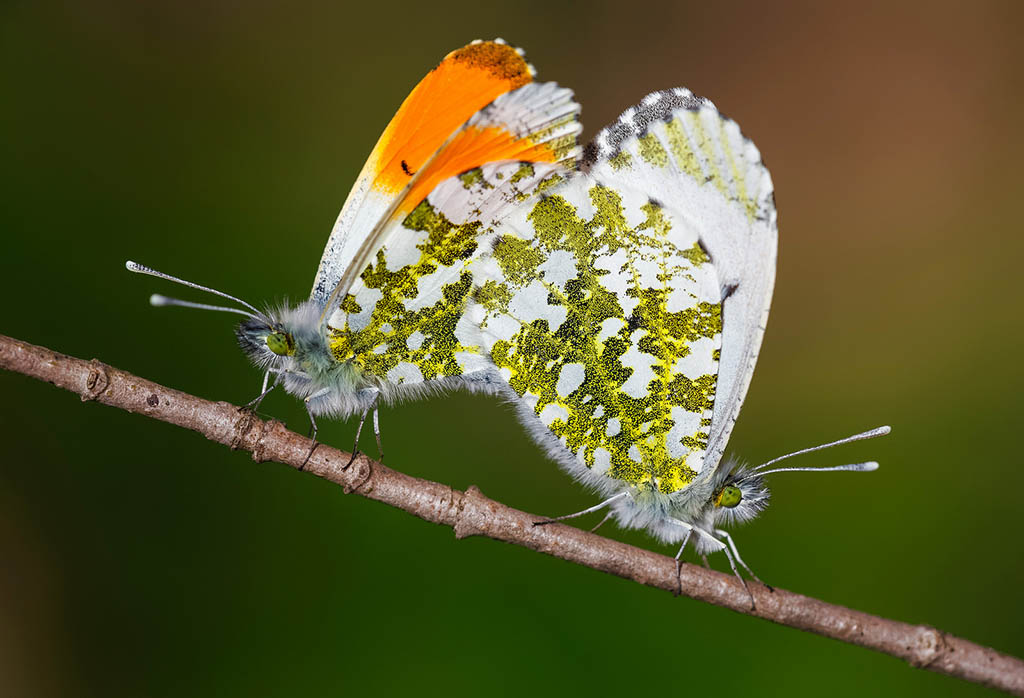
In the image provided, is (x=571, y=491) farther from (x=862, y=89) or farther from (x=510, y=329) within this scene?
(x=862, y=89)

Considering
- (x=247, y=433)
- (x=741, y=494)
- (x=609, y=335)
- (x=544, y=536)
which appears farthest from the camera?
(x=741, y=494)

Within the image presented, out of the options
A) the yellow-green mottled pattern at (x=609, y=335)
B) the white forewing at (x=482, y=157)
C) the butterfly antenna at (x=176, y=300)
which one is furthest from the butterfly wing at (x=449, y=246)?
the butterfly antenna at (x=176, y=300)

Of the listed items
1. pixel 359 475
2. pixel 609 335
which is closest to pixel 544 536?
pixel 359 475

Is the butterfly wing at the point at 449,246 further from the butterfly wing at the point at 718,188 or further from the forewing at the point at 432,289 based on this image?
the butterfly wing at the point at 718,188

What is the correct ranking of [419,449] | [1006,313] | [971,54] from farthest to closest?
[971,54] → [1006,313] → [419,449]

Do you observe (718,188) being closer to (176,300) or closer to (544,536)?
(544,536)

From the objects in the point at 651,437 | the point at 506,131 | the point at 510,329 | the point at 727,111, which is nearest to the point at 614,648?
the point at 651,437

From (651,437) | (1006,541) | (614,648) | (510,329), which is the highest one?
(510,329)

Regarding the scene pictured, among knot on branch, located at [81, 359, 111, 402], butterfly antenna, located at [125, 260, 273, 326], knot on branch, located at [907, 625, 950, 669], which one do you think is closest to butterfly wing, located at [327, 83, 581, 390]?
butterfly antenna, located at [125, 260, 273, 326]
